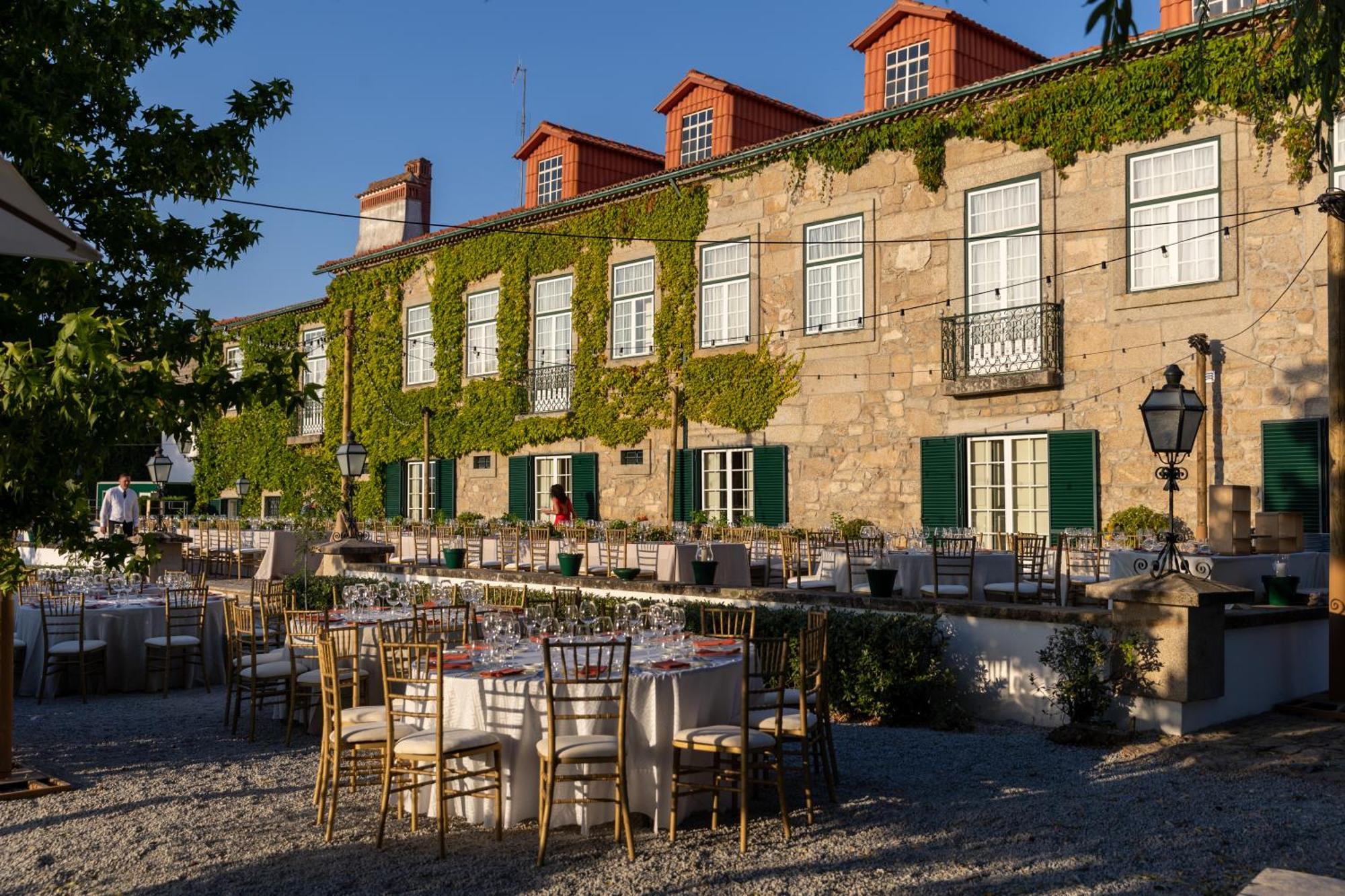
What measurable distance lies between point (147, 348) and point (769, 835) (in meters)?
3.86

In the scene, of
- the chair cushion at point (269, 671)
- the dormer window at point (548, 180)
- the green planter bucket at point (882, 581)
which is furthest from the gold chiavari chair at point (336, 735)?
the dormer window at point (548, 180)

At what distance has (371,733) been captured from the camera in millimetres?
6250

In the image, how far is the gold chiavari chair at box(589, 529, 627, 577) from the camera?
50.3ft

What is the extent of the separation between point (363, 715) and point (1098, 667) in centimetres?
471

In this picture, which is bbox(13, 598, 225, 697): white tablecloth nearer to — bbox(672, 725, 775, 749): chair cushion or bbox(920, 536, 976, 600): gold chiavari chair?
bbox(672, 725, 775, 749): chair cushion

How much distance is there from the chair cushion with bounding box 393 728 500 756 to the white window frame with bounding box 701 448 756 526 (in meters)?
13.7

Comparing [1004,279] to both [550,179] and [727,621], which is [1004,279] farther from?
[550,179]

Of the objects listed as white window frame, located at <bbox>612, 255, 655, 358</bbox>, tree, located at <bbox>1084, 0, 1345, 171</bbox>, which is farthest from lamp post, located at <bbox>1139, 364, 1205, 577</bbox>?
white window frame, located at <bbox>612, 255, 655, 358</bbox>

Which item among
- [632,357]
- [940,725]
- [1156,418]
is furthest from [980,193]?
[940,725]

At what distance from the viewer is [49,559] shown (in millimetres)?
19734

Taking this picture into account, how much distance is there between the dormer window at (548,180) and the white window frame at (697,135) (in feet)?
11.4

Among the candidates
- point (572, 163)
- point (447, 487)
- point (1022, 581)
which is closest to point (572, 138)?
point (572, 163)

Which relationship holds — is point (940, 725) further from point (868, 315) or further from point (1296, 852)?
point (868, 315)

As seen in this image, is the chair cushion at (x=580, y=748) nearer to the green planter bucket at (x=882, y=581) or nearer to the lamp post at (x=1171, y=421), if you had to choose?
the green planter bucket at (x=882, y=581)
